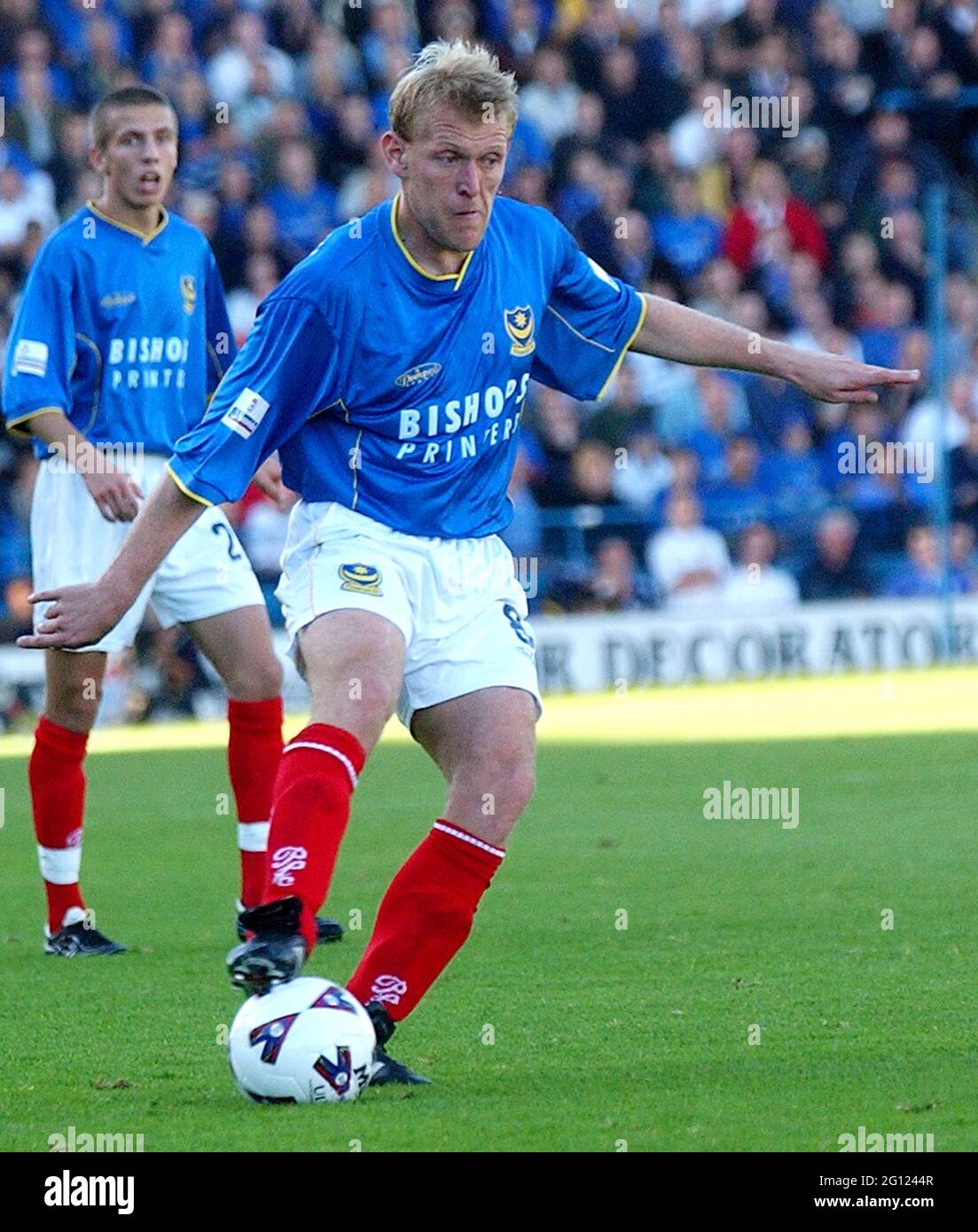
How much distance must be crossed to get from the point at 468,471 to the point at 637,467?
13032 mm

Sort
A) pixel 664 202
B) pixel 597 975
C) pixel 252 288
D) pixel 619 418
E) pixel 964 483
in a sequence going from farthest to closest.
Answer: pixel 664 202 → pixel 964 483 → pixel 619 418 → pixel 252 288 → pixel 597 975

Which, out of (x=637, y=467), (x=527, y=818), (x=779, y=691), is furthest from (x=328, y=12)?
(x=527, y=818)

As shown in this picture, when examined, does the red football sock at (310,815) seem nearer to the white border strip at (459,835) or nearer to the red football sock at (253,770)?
the white border strip at (459,835)

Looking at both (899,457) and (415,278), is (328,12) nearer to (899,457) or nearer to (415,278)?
(899,457)

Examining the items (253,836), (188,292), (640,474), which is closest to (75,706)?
(253,836)

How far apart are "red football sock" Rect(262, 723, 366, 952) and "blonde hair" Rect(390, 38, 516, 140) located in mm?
1235

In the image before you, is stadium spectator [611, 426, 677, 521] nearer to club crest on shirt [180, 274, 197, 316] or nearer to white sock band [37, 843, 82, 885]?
club crest on shirt [180, 274, 197, 316]

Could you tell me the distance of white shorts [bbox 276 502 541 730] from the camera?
4.76 meters

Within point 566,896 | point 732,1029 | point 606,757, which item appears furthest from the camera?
point 606,757

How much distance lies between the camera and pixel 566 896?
7652 mm

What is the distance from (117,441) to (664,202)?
13486mm

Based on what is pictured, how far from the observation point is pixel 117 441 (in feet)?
→ 23.6

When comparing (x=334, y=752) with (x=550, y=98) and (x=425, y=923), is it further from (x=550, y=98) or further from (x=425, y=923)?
(x=550, y=98)

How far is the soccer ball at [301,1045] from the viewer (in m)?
4.47
